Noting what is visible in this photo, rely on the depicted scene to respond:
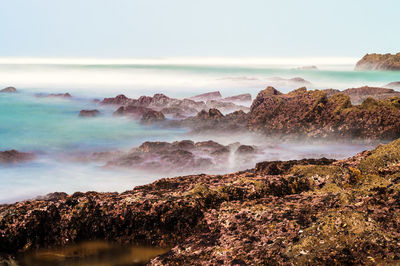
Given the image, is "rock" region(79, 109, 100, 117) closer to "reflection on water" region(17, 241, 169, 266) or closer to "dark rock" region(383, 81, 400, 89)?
"reflection on water" region(17, 241, 169, 266)

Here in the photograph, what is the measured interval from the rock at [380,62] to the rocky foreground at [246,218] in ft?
298

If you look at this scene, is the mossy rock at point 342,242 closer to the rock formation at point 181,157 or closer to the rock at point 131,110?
the rock formation at point 181,157

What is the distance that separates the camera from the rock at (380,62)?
292ft

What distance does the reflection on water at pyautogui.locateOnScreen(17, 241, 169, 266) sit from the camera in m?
7.88

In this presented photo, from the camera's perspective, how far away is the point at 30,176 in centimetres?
3316

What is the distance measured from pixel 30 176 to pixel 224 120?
20771mm

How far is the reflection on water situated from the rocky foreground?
0.77 feet

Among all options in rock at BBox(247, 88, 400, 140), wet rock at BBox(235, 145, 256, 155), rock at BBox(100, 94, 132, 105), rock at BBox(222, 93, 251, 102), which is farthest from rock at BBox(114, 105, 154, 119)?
wet rock at BBox(235, 145, 256, 155)

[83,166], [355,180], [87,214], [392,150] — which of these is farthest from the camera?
[83,166]

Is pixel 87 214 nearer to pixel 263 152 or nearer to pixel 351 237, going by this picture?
pixel 351 237

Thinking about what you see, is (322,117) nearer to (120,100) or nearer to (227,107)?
(227,107)

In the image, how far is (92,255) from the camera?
8.13m

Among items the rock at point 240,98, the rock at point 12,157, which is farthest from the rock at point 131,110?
the rock at point 12,157

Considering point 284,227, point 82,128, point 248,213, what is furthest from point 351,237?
point 82,128
